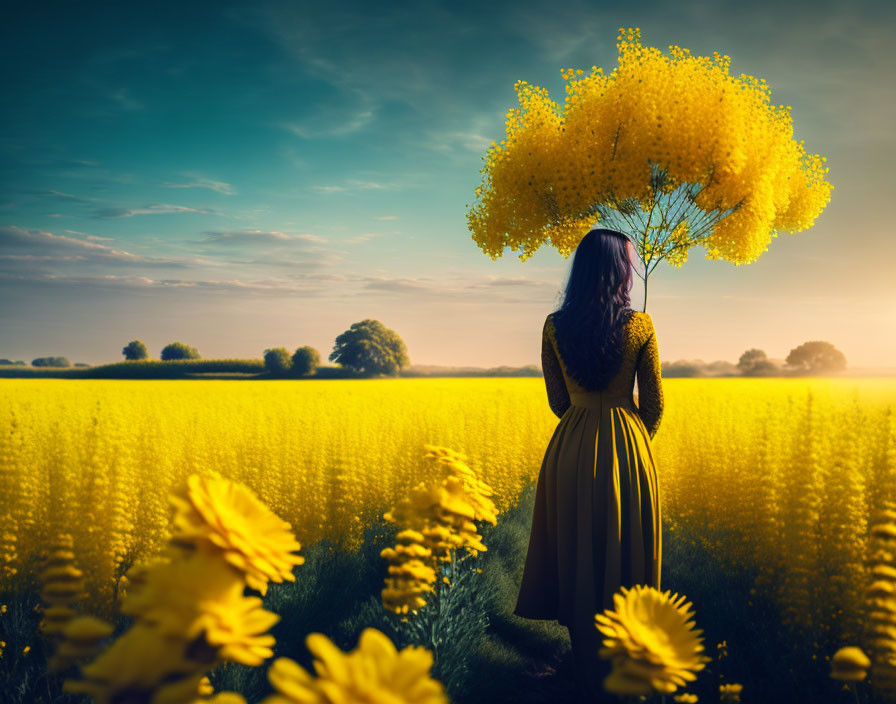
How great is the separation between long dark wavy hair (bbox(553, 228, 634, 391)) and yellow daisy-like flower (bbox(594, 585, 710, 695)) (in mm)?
2009

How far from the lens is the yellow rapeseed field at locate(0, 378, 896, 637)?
159 inches

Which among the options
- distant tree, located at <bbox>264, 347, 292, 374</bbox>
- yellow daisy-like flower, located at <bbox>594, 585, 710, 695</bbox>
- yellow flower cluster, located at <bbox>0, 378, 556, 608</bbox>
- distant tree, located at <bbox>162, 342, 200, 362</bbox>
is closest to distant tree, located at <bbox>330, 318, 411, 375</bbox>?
distant tree, located at <bbox>264, 347, 292, 374</bbox>

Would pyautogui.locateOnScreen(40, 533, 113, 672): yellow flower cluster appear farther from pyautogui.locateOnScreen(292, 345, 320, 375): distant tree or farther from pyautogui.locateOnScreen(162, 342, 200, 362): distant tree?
pyautogui.locateOnScreen(162, 342, 200, 362): distant tree

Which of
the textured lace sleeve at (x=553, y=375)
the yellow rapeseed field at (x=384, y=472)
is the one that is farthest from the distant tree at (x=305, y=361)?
the textured lace sleeve at (x=553, y=375)

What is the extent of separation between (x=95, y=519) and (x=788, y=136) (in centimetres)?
783

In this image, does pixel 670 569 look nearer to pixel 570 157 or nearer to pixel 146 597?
pixel 570 157


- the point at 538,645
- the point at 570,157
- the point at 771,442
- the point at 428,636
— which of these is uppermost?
the point at 570,157

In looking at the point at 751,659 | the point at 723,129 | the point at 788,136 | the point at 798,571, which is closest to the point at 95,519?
the point at 751,659

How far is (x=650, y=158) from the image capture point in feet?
20.0

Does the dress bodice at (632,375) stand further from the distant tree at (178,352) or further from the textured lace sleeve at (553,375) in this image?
the distant tree at (178,352)

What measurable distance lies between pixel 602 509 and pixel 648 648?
2108mm

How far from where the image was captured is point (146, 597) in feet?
2.62

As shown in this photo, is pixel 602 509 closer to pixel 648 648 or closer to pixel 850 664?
pixel 850 664

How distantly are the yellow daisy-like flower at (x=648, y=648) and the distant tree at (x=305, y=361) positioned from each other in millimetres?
27658
